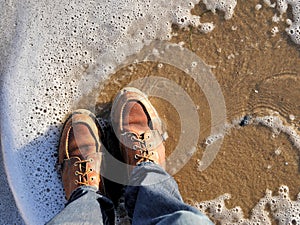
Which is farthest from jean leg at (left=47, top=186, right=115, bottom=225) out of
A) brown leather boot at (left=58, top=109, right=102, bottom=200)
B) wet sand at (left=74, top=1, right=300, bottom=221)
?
wet sand at (left=74, top=1, right=300, bottom=221)

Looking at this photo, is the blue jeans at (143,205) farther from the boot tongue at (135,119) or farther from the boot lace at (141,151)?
the boot tongue at (135,119)

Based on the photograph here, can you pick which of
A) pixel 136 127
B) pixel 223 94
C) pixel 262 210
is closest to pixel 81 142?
pixel 136 127

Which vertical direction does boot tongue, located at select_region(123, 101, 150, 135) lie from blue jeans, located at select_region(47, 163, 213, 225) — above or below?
above

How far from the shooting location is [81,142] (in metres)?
1.73

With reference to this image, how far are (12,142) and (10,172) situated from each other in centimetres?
12

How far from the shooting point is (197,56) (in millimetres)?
1774

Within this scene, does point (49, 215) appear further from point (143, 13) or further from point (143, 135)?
point (143, 13)

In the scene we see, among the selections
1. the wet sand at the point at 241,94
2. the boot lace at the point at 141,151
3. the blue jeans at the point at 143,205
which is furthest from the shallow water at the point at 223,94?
the blue jeans at the point at 143,205

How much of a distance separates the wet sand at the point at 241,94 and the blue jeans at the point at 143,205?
24 centimetres

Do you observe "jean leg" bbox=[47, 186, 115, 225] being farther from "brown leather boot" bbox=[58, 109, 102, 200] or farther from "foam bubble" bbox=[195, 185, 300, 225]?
"foam bubble" bbox=[195, 185, 300, 225]

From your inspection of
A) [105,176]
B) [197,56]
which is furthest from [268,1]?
[105,176]

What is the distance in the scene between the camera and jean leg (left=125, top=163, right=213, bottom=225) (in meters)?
1.31

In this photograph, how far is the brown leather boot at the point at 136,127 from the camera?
1.71m

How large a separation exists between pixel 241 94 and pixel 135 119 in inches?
18.3
